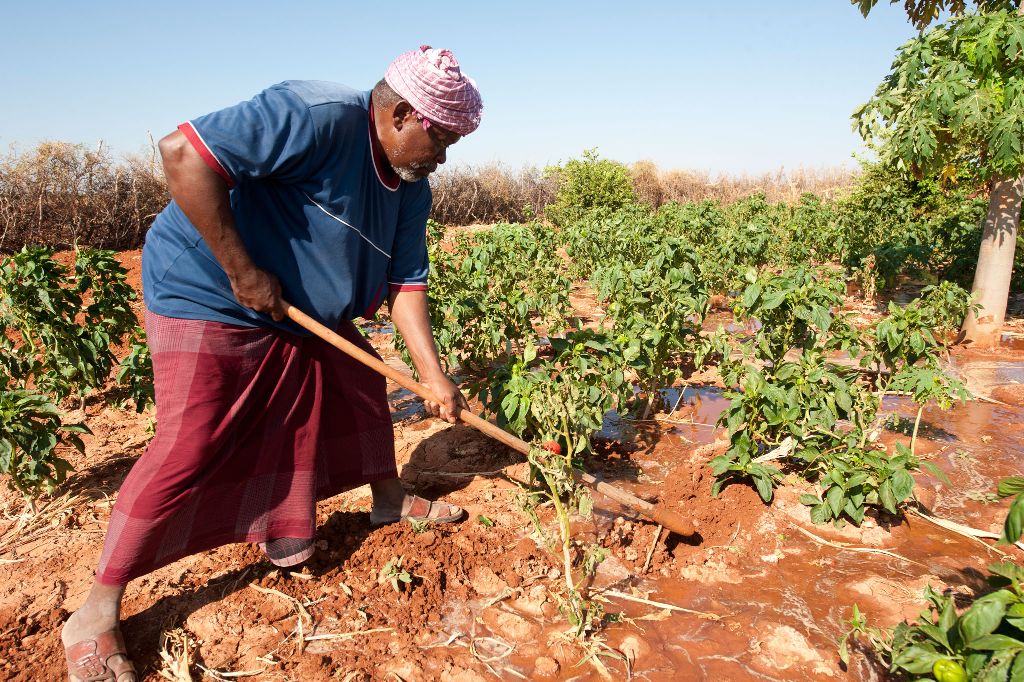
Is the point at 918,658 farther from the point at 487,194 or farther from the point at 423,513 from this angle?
the point at 487,194

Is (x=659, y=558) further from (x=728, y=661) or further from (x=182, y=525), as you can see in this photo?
(x=182, y=525)

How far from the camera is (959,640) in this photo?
60.6 inches

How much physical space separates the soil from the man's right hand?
108cm

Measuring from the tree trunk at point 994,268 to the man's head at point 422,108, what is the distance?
18.3 ft

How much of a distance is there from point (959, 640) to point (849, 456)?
1393 mm

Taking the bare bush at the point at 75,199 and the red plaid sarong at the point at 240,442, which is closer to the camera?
the red plaid sarong at the point at 240,442

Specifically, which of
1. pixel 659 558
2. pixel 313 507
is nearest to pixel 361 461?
pixel 313 507

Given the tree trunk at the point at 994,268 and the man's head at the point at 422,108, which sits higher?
the man's head at the point at 422,108

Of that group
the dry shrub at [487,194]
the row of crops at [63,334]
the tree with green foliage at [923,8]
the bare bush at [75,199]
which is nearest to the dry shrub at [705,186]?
the dry shrub at [487,194]

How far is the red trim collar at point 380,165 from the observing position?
6.95ft

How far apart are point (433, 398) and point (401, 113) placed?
990 mm

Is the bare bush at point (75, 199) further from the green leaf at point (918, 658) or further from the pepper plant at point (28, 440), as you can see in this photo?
the green leaf at point (918, 658)

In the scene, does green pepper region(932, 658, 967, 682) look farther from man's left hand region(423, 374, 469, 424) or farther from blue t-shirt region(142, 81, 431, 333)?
blue t-shirt region(142, 81, 431, 333)

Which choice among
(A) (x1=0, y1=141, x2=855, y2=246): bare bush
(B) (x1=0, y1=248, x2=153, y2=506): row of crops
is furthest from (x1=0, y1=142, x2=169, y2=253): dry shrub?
(B) (x1=0, y1=248, x2=153, y2=506): row of crops
